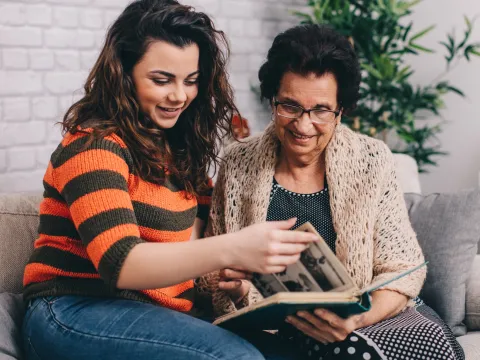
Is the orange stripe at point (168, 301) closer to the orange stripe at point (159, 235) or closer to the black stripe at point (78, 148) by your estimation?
the orange stripe at point (159, 235)

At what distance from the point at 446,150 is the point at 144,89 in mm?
2249

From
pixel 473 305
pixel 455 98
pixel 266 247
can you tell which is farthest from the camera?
pixel 455 98

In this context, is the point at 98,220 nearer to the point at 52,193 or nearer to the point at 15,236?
the point at 52,193

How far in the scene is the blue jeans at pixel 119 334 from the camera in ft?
3.84

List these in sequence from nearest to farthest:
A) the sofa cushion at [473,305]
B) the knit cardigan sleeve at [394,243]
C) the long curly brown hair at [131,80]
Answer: the long curly brown hair at [131,80] < the knit cardigan sleeve at [394,243] < the sofa cushion at [473,305]

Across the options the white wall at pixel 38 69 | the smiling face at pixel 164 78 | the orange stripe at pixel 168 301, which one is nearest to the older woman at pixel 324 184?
the orange stripe at pixel 168 301

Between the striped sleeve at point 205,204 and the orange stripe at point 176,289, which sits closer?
the orange stripe at point 176,289

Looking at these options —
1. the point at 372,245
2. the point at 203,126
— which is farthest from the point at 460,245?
the point at 203,126

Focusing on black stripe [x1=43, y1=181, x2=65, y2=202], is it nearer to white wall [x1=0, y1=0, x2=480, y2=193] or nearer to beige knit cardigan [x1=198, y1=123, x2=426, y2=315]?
beige knit cardigan [x1=198, y1=123, x2=426, y2=315]

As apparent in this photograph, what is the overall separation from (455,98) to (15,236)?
2.31m

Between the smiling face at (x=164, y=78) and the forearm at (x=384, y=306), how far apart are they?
64cm

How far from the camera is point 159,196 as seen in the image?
1.40 m

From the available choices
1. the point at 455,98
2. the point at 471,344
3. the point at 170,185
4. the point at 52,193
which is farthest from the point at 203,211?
the point at 455,98

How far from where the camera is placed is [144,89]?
138cm
